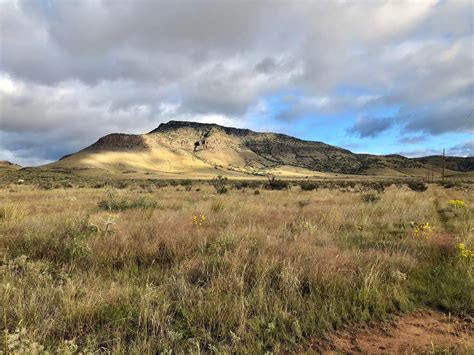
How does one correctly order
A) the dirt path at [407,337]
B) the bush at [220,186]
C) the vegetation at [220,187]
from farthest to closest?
the bush at [220,186], the vegetation at [220,187], the dirt path at [407,337]

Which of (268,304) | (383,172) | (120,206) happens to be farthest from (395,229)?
(383,172)

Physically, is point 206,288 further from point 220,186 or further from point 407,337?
point 220,186

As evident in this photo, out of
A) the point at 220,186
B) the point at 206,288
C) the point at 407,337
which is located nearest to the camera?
the point at 407,337

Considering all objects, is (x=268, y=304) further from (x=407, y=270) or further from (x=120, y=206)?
(x=120, y=206)

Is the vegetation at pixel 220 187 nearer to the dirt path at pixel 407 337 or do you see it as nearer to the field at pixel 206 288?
the field at pixel 206 288

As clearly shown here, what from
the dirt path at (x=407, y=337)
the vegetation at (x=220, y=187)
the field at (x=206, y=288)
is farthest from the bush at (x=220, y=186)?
the dirt path at (x=407, y=337)

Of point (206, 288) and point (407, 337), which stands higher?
point (206, 288)

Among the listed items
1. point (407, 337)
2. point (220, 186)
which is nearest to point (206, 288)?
point (407, 337)

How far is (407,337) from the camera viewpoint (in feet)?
11.3

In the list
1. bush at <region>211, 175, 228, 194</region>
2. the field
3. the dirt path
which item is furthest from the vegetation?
the dirt path

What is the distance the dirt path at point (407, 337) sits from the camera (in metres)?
3.21

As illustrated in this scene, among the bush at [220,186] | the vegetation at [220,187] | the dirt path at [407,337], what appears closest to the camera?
the dirt path at [407,337]

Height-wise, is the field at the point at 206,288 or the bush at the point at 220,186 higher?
the bush at the point at 220,186

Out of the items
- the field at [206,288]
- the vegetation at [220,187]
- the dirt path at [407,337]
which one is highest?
the vegetation at [220,187]
